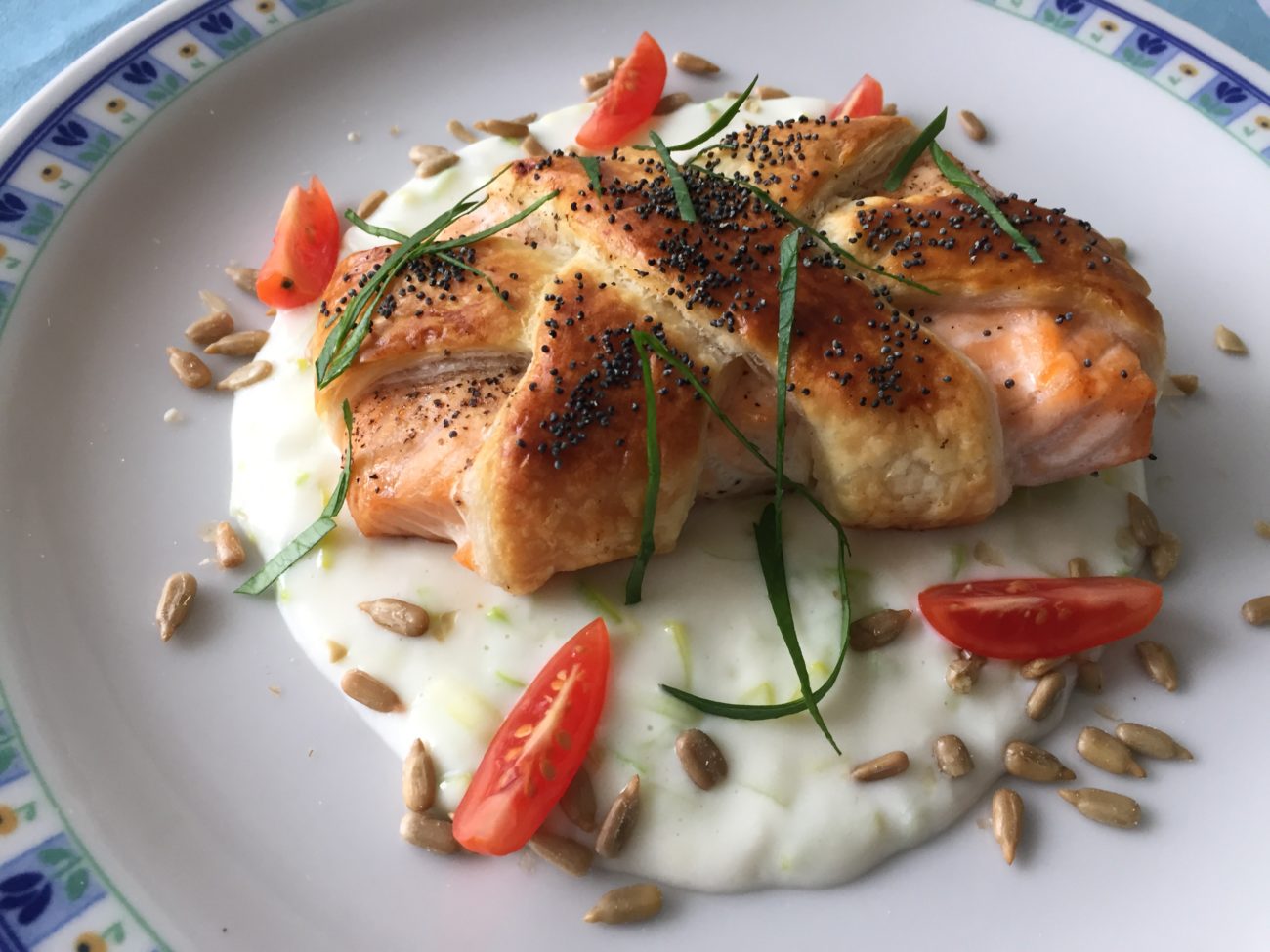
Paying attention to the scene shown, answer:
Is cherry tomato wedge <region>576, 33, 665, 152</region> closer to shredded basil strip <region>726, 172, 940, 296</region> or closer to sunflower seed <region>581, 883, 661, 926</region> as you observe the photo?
shredded basil strip <region>726, 172, 940, 296</region>

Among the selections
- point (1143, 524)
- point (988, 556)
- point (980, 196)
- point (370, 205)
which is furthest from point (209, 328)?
point (1143, 524)

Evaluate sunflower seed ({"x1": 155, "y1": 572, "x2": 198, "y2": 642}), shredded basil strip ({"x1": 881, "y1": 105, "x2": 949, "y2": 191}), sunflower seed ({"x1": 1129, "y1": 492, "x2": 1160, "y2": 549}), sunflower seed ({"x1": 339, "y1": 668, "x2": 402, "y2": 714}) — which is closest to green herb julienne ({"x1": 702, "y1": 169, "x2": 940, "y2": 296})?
shredded basil strip ({"x1": 881, "y1": 105, "x2": 949, "y2": 191})

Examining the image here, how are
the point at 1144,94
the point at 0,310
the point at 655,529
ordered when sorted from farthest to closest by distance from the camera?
the point at 1144,94 → the point at 0,310 → the point at 655,529

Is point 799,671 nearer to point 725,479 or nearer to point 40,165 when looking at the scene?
point 725,479

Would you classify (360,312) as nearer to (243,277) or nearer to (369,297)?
(369,297)

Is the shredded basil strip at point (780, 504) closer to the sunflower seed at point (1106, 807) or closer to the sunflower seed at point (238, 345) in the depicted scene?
the sunflower seed at point (1106, 807)

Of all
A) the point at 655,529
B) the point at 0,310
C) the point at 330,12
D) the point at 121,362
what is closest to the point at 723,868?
the point at 655,529

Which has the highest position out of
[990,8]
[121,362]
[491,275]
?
[990,8]
